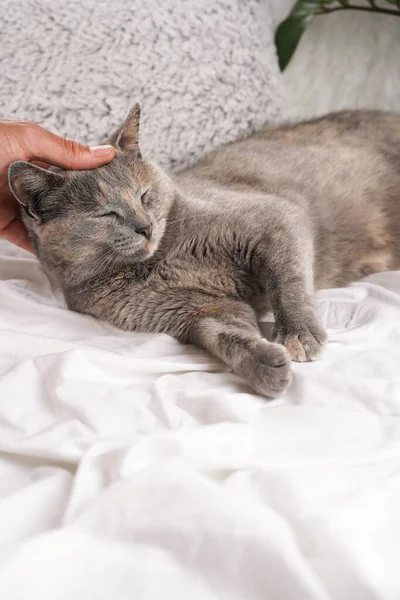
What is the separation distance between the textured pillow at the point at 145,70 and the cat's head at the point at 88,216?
50cm

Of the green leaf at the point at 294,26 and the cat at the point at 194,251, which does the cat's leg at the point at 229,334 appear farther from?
the green leaf at the point at 294,26

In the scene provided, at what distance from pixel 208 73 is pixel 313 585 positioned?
151 cm

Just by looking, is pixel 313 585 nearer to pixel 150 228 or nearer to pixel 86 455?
pixel 86 455

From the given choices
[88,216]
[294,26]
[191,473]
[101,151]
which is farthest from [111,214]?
[294,26]

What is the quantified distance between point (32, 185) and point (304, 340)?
0.61 m

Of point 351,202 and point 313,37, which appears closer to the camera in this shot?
point 351,202

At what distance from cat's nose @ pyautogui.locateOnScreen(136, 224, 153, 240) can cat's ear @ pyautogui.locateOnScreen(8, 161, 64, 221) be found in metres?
0.19

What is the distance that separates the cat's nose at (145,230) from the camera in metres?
1.17

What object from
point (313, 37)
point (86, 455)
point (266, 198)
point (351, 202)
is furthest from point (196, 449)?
point (313, 37)

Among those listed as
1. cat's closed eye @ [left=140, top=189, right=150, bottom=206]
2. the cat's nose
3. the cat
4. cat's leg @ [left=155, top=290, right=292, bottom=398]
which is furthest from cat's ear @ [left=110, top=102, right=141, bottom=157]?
cat's leg @ [left=155, top=290, right=292, bottom=398]

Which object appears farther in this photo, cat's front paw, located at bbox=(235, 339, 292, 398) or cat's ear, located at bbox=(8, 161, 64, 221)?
cat's ear, located at bbox=(8, 161, 64, 221)

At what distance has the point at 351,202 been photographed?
152 cm

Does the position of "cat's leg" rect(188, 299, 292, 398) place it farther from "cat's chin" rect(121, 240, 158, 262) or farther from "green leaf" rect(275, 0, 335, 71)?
"green leaf" rect(275, 0, 335, 71)

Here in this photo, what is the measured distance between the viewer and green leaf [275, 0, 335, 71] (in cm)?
188
